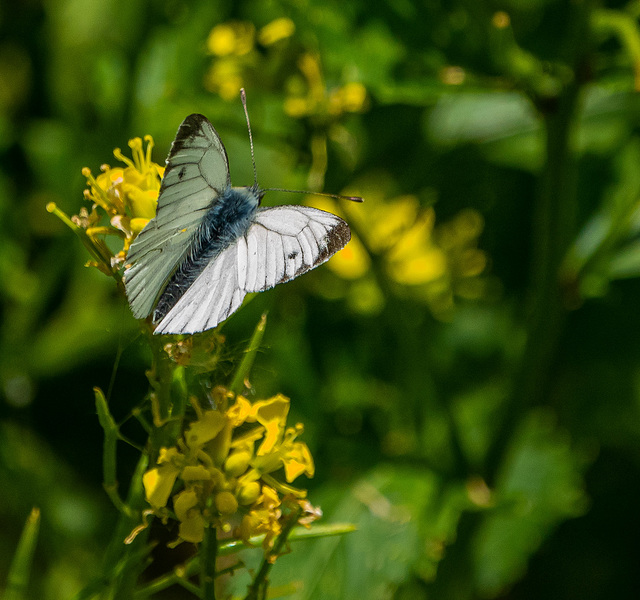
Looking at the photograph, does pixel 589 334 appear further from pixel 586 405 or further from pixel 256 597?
pixel 256 597

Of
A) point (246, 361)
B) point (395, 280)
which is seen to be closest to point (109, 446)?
point (246, 361)

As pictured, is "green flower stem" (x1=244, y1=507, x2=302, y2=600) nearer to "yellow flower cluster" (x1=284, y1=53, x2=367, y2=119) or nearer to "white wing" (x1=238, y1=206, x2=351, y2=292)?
"white wing" (x1=238, y1=206, x2=351, y2=292)

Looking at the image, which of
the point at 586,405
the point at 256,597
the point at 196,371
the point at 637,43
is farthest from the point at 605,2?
the point at 256,597

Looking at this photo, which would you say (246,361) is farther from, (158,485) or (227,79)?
(227,79)

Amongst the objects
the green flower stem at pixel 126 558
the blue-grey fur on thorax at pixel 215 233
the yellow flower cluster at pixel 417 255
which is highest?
the blue-grey fur on thorax at pixel 215 233

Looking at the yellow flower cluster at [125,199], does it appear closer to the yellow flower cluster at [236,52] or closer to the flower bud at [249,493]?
the flower bud at [249,493]

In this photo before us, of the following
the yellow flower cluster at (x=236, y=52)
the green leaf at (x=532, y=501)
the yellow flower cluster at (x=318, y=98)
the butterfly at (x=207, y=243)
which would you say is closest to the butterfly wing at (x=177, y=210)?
the butterfly at (x=207, y=243)

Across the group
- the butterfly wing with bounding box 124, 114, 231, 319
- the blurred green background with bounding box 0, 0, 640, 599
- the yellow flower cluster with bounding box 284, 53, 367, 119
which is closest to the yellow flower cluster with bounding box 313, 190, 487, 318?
the blurred green background with bounding box 0, 0, 640, 599
